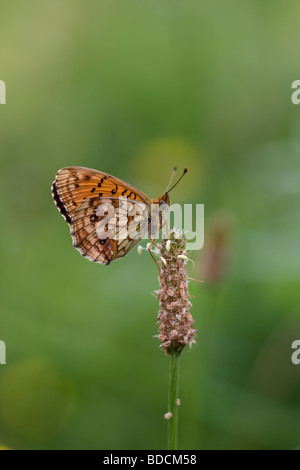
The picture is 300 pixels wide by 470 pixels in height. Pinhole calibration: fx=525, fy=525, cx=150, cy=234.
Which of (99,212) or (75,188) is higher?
(75,188)

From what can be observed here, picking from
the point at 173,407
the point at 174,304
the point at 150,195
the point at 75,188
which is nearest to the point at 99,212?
the point at 75,188

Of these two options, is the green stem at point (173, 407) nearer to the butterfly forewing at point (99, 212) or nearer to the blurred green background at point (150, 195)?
the blurred green background at point (150, 195)

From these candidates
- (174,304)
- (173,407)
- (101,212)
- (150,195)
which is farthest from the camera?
(150,195)

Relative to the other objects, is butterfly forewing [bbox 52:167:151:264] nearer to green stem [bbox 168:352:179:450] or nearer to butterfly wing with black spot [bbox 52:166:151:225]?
butterfly wing with black spot [bbox 52:166:151:225]

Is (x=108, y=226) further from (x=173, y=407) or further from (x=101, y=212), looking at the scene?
(x=173, y=407)

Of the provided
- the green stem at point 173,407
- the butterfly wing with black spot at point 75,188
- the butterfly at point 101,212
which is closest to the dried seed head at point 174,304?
the green stem at point 173,407
